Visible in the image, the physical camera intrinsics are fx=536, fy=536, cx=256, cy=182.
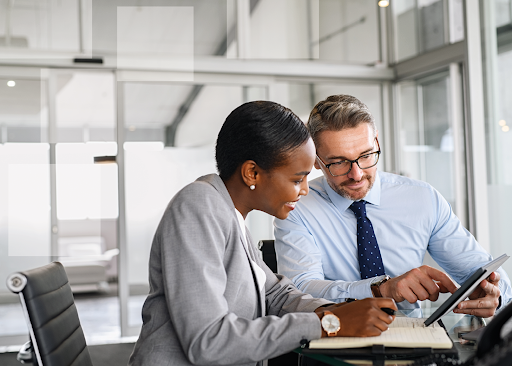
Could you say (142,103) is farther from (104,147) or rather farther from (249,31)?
(249,31)

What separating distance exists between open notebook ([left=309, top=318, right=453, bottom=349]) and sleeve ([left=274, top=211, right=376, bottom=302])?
1.27ft

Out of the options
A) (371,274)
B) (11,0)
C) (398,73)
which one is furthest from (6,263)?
(398,73)

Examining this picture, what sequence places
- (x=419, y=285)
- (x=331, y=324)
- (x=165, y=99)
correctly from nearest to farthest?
(x=331, y=324) → (x=419, y=285) → (x=165, y=99)

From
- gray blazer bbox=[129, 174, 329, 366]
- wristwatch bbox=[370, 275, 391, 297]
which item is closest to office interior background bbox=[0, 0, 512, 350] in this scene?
wristwatch bbox=[370, 275, 391, 297]

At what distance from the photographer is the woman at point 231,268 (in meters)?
1.15

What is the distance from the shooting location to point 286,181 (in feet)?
4.53

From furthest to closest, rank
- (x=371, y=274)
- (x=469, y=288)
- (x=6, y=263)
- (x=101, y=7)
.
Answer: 1. (x=101, y=7)
2. (x=6, y=263)
3. (x=371, y=274)
4. (x=469, y=288)

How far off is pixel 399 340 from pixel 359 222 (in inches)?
34.6

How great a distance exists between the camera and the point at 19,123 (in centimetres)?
492

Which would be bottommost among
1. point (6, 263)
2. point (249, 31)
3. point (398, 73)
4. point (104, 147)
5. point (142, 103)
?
point (6, 263)

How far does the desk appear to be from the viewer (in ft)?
3.62

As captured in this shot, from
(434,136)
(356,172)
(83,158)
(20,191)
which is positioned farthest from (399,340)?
(434,136)

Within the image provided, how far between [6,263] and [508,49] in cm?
460

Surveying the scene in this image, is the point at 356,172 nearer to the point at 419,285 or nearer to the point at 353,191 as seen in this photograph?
the point at 353,191
